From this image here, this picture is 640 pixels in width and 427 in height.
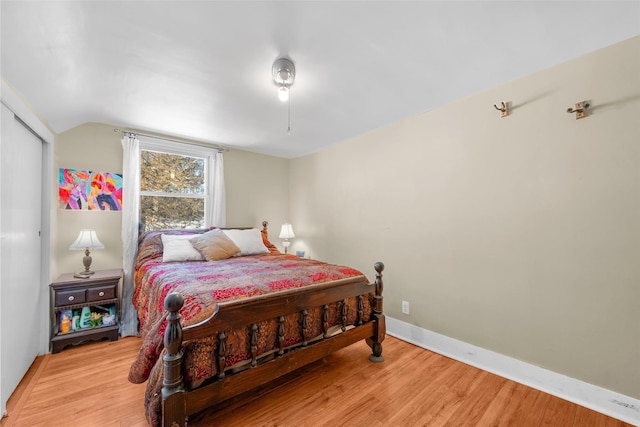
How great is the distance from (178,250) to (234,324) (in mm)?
1730

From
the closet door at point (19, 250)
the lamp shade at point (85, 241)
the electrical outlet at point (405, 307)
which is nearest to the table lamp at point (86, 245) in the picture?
the lamp shade at point (85, 241)

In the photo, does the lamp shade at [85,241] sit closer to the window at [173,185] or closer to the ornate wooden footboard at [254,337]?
the window at [173,185]

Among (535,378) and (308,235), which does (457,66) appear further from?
(308,235)

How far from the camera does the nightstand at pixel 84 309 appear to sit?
235 cm

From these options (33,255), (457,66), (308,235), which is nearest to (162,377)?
(33,255)

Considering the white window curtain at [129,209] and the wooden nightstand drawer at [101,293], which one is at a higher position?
the white window curtain at [129,209]

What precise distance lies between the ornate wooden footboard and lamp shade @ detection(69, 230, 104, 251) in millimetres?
1999

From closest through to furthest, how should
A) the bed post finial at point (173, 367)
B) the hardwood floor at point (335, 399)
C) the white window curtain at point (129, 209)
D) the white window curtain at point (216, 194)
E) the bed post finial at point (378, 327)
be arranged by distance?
the bed post finial at point (173, 367)
the hardwood floor at point (335, 399)
the bed post finial at point (378, 327)
the white window curtain at point (129, 209)
the white window curtain at point (216, 194)

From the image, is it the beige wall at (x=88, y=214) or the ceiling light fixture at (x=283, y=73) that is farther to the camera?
the beige wall at (x=88, y=214)

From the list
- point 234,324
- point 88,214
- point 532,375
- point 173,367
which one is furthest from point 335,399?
point 88,214

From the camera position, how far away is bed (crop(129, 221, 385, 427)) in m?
1.28

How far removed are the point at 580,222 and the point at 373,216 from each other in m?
1.74

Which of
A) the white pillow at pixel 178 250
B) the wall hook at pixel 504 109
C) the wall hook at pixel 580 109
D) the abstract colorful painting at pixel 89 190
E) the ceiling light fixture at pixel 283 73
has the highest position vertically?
the ceiling light fixture at pixel 283 73

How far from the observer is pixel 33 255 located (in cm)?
211
